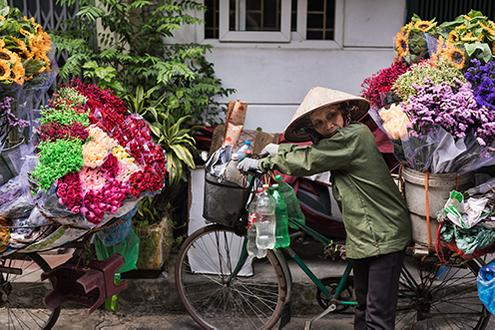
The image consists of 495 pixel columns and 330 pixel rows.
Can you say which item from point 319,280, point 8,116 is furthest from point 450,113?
point 8,116

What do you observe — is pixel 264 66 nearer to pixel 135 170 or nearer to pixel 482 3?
pixel 482 3

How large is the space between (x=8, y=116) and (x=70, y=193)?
2.53 feet

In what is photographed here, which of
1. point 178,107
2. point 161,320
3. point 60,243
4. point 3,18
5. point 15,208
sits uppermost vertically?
point 3,18

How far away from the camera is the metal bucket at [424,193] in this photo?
12.2 ft

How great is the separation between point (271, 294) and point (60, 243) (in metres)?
1.96

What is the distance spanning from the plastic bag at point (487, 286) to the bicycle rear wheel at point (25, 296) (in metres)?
2.82

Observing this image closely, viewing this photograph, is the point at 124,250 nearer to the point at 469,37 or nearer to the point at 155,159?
the point at 155,159

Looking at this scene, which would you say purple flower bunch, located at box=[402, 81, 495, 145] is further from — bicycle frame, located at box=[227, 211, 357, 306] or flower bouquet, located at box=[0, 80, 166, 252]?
flower bouquet, located at box=[0, 80, 166, 252]

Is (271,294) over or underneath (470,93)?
underneath

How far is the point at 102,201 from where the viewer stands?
3529 mm

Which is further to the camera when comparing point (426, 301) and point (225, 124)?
point (225, 124)

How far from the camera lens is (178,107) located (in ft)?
18.2

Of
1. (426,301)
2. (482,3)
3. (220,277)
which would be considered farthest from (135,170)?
(482,3)

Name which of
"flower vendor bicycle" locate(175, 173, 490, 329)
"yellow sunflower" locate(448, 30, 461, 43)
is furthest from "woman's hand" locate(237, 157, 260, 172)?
"yellow sunflower" locate(448, 30, 461, 43)
